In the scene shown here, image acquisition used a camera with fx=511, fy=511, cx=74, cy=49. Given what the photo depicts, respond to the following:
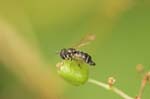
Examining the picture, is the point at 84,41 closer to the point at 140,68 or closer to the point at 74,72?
the point at 140,68

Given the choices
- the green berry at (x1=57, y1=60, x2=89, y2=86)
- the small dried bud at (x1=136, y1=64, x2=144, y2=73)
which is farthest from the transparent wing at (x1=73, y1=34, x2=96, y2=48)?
the small dried bud at (x1=136, y1=64, x2=144, y2=73)

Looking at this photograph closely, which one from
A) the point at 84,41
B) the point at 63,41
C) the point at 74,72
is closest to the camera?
the point at 74,72

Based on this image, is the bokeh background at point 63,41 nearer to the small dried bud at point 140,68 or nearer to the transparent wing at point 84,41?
the small dried bud at point 140,68

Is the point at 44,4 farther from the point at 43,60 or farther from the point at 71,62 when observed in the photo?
the point at 71,62

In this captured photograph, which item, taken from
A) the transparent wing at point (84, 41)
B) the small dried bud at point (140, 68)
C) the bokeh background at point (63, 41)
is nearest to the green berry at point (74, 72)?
the transparent wing at point (84, 41)

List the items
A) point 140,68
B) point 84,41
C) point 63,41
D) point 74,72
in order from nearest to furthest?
point 74,72 → point 84,41 → point 140,68 → point 63,41

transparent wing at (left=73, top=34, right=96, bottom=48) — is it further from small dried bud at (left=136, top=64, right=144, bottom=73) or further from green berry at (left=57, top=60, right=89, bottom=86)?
small dried bud at (left=136, top=64, right=144, bottom=73)

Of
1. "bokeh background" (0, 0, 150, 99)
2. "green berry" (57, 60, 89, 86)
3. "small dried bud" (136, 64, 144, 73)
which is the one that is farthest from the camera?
"bokeh background" (0, 0, 150, 99)

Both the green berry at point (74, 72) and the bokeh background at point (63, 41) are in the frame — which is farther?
the bokeh background at point (63, 41)

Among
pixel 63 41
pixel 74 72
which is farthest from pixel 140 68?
pixel 74 72
